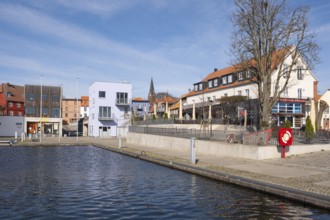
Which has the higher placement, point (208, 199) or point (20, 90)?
point (20, 90)

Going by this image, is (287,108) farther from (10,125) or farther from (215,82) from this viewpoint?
(10,125)

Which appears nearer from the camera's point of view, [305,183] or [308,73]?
[305,183]

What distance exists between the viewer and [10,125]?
69.8 m

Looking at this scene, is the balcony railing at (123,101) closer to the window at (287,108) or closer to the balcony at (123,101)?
the balcony at (123,101)

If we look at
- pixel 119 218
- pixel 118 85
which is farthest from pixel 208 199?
pixel 118 85

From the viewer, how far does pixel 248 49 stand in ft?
92.9

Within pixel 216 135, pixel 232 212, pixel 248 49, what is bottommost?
pixel 232 212

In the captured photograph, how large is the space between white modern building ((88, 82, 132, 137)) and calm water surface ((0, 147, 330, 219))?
158 ft

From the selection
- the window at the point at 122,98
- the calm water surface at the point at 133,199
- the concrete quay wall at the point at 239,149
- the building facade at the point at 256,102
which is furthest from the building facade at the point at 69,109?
the calm water surface at the point at 133,199

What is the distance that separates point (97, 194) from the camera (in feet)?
38.7

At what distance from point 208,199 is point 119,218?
11.4 feet

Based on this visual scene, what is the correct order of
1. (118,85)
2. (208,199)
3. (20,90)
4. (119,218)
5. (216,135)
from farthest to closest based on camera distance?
(20,90) → (118,85) → (216,135) → (208,199) → (119,218)

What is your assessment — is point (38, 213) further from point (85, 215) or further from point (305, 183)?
point (305, 183)

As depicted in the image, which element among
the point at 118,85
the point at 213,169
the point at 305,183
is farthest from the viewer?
the point at 118,85
